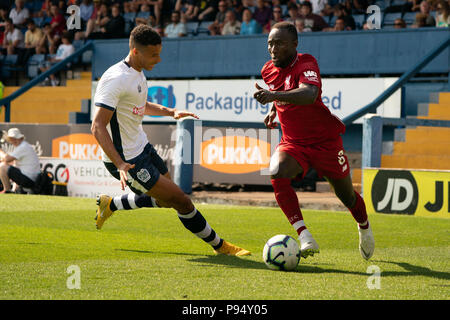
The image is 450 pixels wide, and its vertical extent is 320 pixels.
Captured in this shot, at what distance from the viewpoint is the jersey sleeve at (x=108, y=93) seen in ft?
24.3

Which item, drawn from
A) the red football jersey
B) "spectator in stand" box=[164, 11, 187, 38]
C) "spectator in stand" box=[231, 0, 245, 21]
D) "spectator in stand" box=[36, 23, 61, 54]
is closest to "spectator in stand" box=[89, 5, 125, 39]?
"spectator in stand" box=[164, 11, 187, 38]

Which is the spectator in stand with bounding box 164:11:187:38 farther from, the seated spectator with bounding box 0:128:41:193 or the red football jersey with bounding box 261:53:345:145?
the red football jersey with bounding box 261:53:345:145

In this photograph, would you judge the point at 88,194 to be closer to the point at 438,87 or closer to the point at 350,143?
the point at 350,143

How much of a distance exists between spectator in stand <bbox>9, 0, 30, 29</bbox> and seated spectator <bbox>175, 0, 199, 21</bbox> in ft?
19.1

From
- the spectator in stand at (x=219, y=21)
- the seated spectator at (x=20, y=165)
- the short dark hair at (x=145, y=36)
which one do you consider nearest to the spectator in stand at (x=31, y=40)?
the spectator in stand at (x=219, y=21)

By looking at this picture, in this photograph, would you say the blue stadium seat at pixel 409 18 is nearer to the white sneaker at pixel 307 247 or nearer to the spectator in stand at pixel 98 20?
the spectator in stand at pixel 98 20

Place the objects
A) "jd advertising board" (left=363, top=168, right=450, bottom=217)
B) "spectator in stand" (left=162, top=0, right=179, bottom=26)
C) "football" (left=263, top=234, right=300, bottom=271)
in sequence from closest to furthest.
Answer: "football" (left=263, top=234, right=300, bottom=271) → "jd advertising board" (left=363, top=168, right=450, bottom=217) → "spectator in stand" (left=162, top=0, right=179, bottom=26)

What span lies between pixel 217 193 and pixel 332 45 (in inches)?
192

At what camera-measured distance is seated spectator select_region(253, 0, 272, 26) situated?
20914 mm

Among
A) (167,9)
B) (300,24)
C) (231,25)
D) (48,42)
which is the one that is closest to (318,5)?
(300,24)

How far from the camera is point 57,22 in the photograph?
80.3ft

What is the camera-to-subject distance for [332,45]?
1933 cm

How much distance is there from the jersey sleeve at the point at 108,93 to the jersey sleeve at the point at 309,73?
5.52ft
